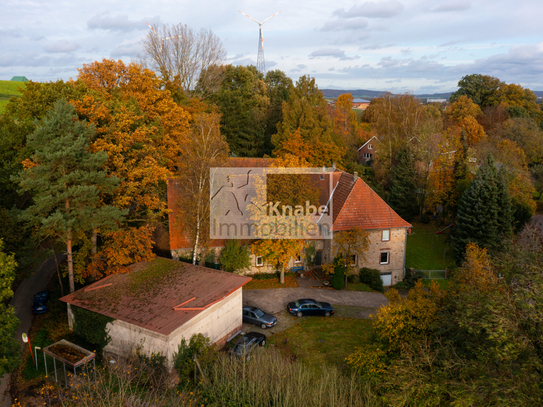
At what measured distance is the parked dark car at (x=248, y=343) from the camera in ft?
60.1

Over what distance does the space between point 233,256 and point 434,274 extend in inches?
690

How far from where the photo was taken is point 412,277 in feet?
96.2

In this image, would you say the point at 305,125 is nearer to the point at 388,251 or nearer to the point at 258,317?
the point at 388,251

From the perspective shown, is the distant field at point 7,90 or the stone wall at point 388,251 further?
the distant field at point 7,90

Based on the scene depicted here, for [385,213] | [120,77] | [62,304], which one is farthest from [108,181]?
[385,213]

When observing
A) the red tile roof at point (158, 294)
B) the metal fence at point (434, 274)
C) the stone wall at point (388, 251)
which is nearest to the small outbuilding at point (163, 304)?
the red tile roof at point (158, 294)

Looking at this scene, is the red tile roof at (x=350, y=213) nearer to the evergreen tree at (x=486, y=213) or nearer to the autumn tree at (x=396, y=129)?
the evergreen tree at (x=486, y=213)

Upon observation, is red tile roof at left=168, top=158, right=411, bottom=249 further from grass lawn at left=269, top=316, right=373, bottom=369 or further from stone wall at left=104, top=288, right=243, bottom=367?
stone wall at left=104, top=288, right=243, bottom=367

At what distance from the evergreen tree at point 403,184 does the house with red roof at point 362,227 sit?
14614 mm

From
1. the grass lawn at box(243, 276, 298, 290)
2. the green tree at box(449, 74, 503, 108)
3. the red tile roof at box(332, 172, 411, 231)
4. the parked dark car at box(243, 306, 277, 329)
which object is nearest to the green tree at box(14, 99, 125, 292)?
the parked dark car at box(243, 306, 277, 329)

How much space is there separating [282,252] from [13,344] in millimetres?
15848

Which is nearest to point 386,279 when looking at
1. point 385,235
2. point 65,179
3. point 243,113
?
point 385,235

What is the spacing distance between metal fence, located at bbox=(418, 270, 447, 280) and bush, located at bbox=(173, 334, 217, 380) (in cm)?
2031

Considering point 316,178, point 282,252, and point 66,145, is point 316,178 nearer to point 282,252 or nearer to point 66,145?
point 282,252
